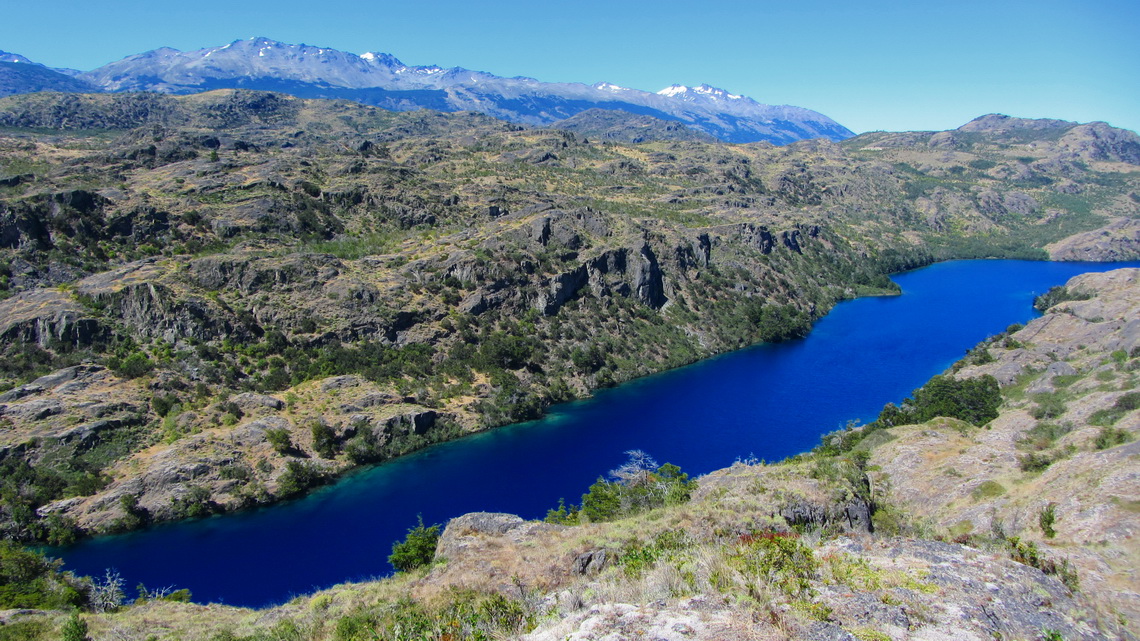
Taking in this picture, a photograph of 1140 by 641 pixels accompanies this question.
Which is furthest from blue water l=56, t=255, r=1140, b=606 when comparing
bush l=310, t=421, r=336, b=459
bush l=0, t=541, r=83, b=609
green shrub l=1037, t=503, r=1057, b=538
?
green shrub l=1037, t=503, r=1057, b=538

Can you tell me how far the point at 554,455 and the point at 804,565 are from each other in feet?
192

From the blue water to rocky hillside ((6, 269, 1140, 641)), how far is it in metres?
17.8

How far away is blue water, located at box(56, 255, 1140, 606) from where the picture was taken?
171ft

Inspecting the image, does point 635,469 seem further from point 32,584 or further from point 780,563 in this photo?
point 780,563

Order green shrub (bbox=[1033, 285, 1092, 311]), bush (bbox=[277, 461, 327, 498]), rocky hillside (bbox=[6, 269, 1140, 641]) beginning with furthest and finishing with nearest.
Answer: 1. green shrub (bbox=[1033, 285, 1092, 311])
2. bush (bbox=[277, 461, 327, 498])
3. rocky hillside (bbox=[6, 269, 1140, 641])

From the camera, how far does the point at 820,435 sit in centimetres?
7562

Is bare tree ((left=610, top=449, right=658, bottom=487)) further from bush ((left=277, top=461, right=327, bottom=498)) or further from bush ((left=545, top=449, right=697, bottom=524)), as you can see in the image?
bush ((left=277, top=461, right=327, bottom=498))

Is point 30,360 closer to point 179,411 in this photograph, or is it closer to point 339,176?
point 179,411

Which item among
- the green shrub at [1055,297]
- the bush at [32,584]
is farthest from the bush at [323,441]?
the green shrub at [1055,297]

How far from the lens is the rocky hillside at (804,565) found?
13281 millimetres

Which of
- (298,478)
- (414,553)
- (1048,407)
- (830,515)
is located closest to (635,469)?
(414,553)

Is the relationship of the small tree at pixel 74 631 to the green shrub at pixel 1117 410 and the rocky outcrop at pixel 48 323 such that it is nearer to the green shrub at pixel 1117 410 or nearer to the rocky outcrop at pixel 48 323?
the rocky outcrop at pixel 48 323

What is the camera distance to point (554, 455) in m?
72.4

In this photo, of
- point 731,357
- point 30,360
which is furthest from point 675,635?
point 731,357
